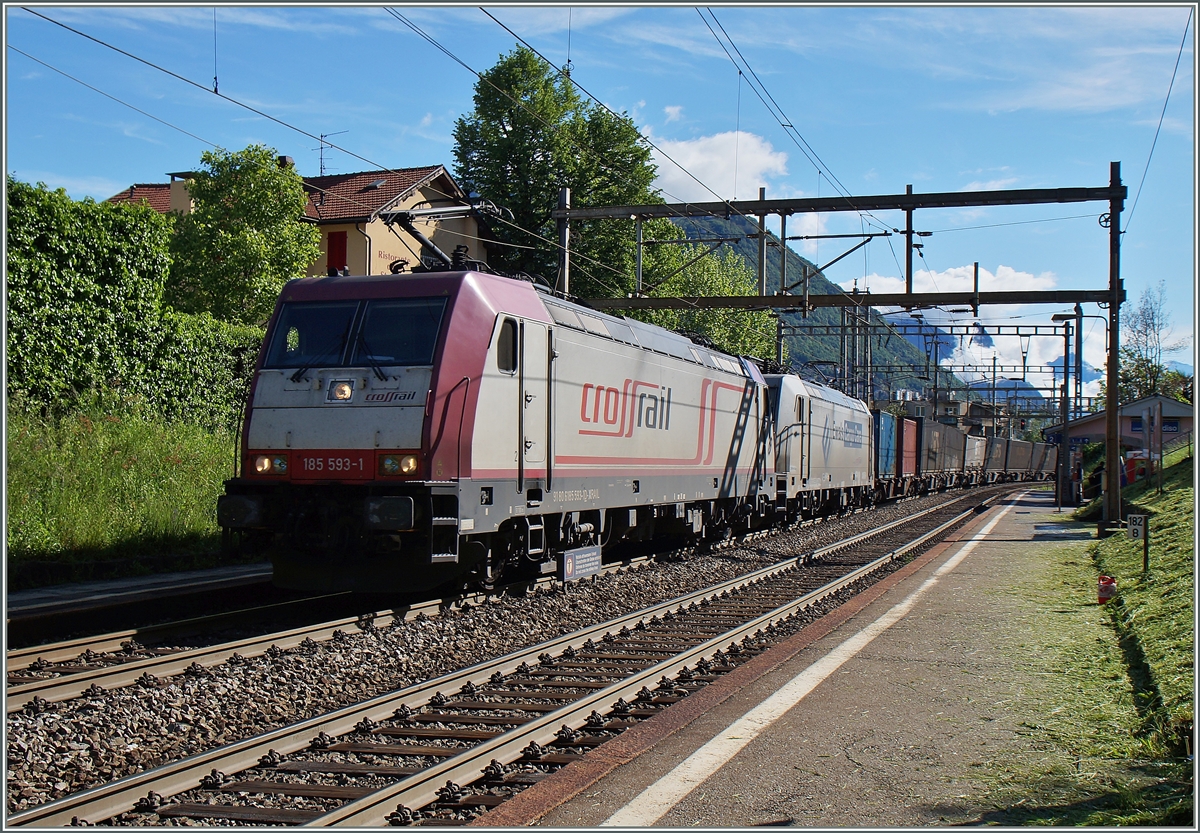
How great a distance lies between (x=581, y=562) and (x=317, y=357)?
403 cm

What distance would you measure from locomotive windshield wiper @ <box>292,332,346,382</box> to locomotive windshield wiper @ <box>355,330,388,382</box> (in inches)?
8.1

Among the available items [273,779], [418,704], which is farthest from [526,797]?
[418,704]

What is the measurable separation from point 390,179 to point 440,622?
3633 cm

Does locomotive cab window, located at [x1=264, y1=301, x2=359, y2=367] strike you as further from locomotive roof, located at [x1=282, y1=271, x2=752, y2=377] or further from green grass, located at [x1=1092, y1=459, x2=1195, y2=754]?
green grass, located at [x1=1092, y1=459, x2=1195, y2=754]

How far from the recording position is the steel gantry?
781 inches

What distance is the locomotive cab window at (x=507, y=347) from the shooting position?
1087cm

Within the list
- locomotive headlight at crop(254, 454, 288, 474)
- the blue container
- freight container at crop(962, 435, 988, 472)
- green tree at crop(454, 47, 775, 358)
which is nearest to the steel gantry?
locomotive headlight at crop(254, 454, 288, 474)

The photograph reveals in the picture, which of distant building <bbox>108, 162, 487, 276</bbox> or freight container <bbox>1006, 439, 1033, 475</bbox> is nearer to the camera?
distant building <bbox>108, 162, 487, 276</bbox>

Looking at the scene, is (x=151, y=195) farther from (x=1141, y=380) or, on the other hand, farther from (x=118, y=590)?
(x=1141, y=380)

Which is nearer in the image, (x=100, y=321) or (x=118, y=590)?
(x=118, y=590)

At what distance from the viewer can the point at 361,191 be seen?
43.6 metres

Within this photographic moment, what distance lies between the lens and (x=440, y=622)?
34.4 ft

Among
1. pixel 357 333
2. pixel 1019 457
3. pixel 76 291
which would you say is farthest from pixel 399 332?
pixel 1019 457

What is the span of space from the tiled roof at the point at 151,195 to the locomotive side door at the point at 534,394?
3662 cm
